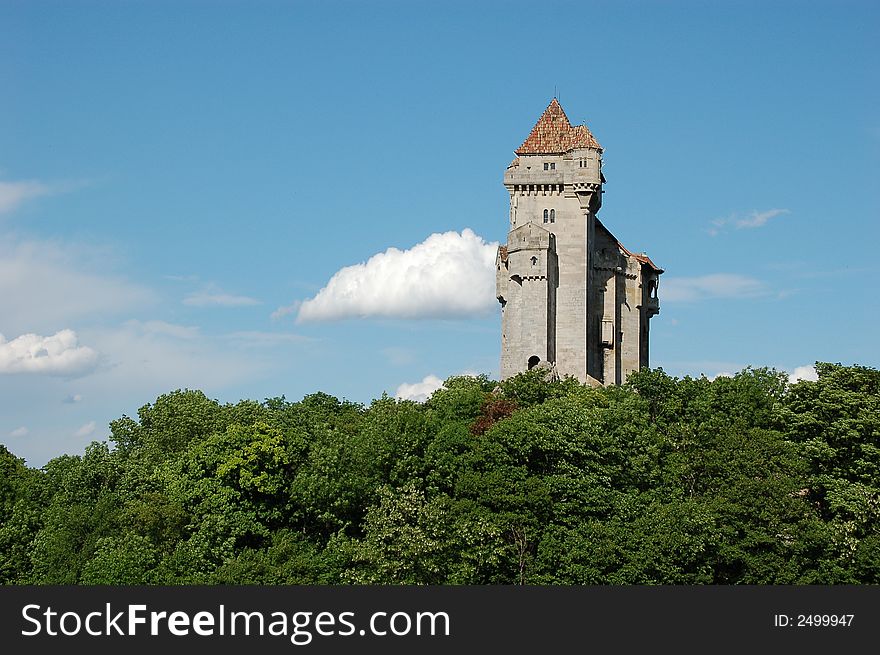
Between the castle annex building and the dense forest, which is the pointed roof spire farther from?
the dense forest

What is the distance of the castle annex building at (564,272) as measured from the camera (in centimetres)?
10294

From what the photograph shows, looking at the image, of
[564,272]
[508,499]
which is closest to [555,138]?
[564,272]

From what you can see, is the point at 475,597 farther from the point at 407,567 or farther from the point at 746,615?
the point at 407,567

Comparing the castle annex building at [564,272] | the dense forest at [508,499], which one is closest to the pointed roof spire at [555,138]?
the castle annex building at [564,272]

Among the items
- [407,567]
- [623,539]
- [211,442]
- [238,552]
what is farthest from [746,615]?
[211,442]

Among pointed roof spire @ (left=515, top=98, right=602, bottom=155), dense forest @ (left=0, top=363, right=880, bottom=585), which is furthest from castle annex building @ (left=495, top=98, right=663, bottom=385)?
dense forest @ (left=0, top=363, right=880, bottom=585)

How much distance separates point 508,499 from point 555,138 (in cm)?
5510

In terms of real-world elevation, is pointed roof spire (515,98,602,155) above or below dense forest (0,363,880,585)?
above

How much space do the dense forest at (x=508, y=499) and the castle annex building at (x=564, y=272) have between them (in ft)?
99.5

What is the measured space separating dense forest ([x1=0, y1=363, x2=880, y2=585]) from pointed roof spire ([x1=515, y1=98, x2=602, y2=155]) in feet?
126

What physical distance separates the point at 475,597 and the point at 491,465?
17.4 meters

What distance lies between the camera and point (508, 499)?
5856cm

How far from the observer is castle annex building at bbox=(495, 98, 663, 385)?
10294 cm

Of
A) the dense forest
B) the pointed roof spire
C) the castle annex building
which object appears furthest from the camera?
the pointed roof spire
